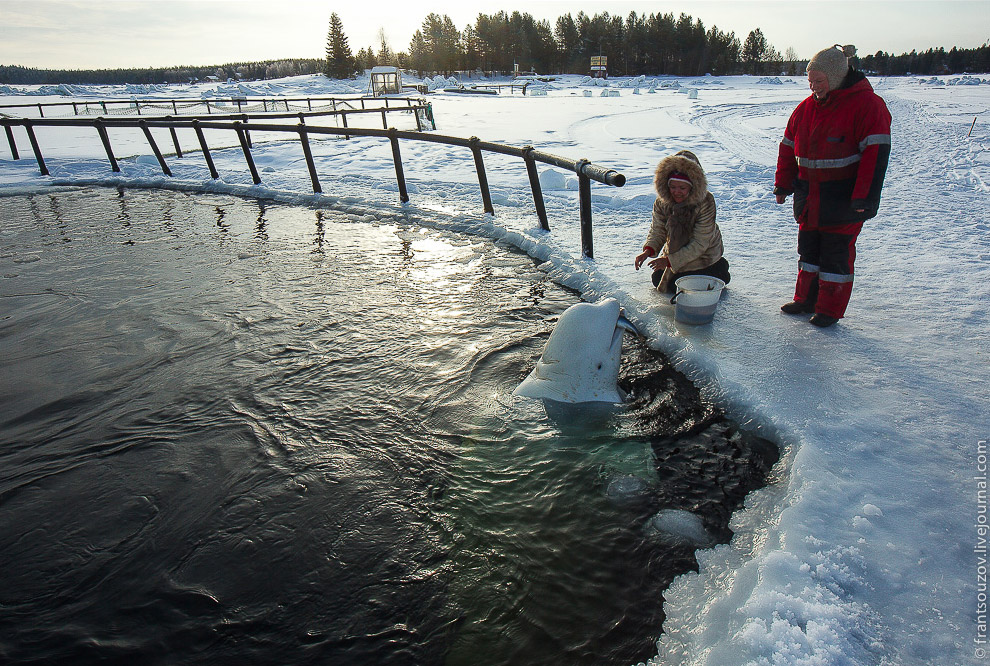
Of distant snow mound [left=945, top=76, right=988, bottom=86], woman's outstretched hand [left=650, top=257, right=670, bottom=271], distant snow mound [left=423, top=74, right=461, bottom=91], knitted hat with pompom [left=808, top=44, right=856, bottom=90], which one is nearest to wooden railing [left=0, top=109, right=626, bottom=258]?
woman's outstretched hand [left=650, top=257, right=670, bottom=271]

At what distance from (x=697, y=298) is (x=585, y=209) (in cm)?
190

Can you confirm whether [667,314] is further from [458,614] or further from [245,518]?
[245,518]

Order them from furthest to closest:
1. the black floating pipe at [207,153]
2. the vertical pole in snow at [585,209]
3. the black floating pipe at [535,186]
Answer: the black floating pipe at [207,153] → the black floating pipe at [535,186] → the vertical pole in snow at [585,209]

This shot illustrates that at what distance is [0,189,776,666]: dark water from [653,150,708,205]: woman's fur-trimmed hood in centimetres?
127

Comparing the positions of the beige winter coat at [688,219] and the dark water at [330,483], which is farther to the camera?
the beige winter coat at [688,219]

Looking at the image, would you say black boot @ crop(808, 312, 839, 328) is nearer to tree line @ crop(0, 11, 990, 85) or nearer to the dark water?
the dark water

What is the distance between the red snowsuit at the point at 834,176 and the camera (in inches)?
130

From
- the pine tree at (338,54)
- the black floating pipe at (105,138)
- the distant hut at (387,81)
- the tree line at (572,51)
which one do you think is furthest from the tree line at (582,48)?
the black floating pipe at (105,138)

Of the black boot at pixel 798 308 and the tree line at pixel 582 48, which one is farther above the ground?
the tree line at pixel 582 48

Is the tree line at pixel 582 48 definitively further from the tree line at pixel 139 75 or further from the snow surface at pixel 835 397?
the snow surface at pixel 835 397

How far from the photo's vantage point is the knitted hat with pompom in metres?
3.31

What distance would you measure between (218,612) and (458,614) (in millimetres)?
991

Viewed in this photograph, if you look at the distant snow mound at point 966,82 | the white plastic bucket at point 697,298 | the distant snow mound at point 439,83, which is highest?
the distant snow mound at point 439,83

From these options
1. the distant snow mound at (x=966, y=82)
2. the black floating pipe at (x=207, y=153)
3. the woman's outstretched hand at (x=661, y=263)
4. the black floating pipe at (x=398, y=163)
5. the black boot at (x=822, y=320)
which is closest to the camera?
the black boot at (x=822, y=320)
